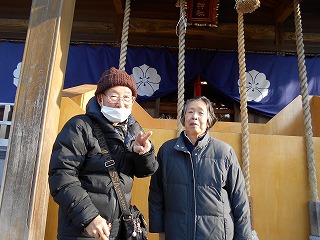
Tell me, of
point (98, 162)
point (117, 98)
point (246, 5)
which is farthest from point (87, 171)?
point (246, 5)

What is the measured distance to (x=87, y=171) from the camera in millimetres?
1511

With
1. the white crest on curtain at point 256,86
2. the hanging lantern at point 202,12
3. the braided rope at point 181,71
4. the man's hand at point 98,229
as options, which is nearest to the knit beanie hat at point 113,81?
the man's hand at point 98,229

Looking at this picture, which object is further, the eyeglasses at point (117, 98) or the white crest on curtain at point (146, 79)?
the white crest on curtain at point (146, 79)

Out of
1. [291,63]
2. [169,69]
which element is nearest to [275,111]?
[291,63]

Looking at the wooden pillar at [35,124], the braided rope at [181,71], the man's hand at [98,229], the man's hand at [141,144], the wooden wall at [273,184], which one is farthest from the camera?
the braided rope at [181,71]

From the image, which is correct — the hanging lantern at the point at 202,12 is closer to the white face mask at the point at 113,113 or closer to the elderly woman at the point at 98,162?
the elderly woman at the point at 98,162

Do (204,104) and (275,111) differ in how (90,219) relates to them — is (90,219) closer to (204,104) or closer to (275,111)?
(204,104)

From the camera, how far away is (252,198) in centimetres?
276

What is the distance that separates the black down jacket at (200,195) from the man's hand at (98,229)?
0.50m

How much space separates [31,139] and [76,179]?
119 centimetres

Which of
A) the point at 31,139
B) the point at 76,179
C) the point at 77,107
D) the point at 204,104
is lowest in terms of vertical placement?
the point at 76,179

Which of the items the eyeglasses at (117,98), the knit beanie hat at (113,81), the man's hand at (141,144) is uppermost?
the knit beanie hat at (113,81)

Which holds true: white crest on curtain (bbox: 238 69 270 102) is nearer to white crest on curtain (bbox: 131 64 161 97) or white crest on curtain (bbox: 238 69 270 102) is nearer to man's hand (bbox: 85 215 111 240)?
white crest on curtain (bbox: 131 64 161 97)

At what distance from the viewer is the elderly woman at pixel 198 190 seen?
1.67 m
